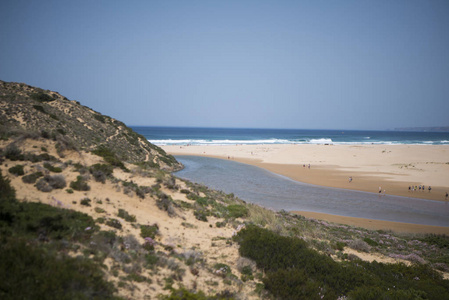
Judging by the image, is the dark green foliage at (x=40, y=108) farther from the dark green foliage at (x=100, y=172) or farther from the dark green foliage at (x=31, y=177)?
the dark green foliage at (x=31, y=177)

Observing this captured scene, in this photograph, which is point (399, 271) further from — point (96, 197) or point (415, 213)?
point (415, 213)

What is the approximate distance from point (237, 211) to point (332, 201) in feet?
42.2

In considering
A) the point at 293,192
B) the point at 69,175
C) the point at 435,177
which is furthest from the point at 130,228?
the point at 435,177

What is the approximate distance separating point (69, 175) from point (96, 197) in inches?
79.4

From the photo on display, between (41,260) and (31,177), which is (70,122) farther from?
(41,260)

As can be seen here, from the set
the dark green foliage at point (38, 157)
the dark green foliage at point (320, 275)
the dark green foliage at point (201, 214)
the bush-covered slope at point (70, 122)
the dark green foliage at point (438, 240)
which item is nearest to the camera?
the dark green foliage at point (320, 275)

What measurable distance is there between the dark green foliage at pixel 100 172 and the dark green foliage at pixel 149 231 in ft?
13.0

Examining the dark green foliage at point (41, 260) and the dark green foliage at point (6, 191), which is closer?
the dark green foliage at point (41, 260)

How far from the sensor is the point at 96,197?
10.0 metres

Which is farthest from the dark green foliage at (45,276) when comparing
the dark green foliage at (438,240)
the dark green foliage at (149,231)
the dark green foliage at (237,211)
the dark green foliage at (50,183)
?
the dark green foliage at (438,240)

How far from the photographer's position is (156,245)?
8336mm

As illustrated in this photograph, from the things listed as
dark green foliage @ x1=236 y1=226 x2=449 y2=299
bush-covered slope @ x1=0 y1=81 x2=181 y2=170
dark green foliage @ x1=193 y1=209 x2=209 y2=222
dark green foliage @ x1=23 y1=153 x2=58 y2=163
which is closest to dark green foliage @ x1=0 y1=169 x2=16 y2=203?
dark green foliage @ x1=23 y1=153 x2=58 y2=163

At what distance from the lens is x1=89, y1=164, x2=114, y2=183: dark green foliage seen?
11633mm

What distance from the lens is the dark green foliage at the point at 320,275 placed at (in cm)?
704
